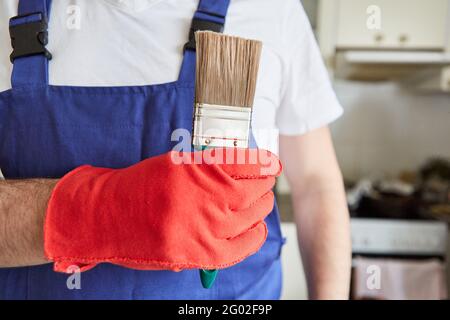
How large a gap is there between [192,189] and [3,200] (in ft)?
0.61

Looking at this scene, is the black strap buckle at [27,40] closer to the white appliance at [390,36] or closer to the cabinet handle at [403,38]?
the white appliance at [390,36]

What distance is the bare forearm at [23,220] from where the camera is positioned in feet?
1.21

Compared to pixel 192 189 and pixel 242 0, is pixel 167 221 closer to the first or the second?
pixel 192 189

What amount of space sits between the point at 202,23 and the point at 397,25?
45.0 inches

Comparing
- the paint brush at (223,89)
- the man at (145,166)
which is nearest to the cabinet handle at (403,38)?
the man at (145,166)

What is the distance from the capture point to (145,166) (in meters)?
0.35

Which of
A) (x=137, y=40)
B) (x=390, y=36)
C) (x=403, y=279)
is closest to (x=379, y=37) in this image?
(x=390, y=36)

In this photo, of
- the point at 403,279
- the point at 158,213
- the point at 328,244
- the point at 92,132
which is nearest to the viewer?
the point at 158,213

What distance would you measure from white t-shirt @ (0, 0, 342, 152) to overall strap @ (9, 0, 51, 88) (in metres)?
0.02

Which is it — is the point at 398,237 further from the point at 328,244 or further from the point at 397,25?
the point at 328,244

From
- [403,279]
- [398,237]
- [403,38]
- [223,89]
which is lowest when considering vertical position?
[403,279]

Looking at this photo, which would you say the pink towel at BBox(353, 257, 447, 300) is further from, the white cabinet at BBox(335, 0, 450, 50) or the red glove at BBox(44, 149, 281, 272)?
the red glove at BBox(44, 149, 281, 272)

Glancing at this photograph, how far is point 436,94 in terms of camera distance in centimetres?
173

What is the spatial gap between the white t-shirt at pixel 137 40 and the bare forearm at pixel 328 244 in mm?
133
